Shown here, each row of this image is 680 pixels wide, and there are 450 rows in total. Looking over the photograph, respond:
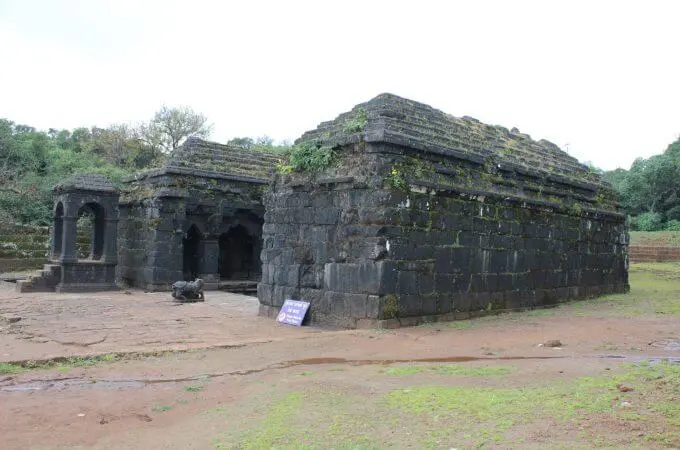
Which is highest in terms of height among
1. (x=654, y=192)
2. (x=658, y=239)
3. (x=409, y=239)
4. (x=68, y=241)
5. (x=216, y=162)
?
(x=654, y=192)

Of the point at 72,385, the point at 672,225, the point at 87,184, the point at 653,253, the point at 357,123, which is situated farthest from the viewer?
the point at 672,225

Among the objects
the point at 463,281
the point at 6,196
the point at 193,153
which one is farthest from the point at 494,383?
the point at 6,196

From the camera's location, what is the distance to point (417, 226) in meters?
9.55

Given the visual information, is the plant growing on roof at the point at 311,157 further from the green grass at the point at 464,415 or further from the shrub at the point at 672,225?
the shrub at the point at 672,225

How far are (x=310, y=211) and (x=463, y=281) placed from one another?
2.95m

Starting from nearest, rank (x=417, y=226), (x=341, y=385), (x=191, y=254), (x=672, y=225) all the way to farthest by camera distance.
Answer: (x=341, y=385) → (x=417, y=226) → (x=191, y=254) → (x=672, y=225)

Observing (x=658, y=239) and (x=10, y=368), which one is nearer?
(x=10, y=368)

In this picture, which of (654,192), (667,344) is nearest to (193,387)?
(667,344)

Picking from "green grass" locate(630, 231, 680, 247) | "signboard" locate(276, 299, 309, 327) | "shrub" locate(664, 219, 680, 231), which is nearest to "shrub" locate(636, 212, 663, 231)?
"shrub" locate(664, 219, 680, 231)

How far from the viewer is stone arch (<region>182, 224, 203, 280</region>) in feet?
60.3

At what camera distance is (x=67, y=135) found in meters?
54.9

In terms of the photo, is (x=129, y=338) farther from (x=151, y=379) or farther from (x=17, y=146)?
(x=17, y=146)

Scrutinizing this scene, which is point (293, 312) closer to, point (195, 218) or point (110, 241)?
point (195, 218)

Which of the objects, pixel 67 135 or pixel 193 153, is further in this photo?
pixel 67 135
